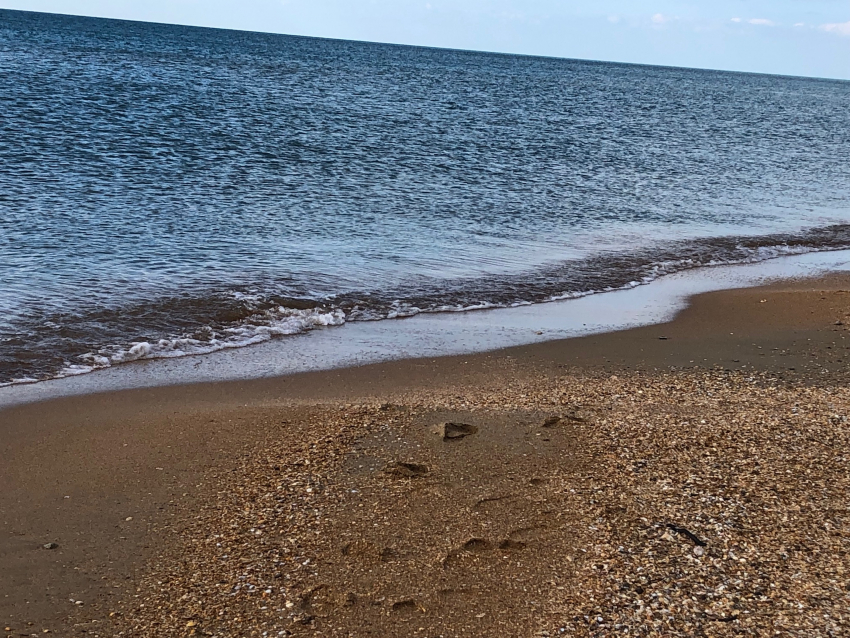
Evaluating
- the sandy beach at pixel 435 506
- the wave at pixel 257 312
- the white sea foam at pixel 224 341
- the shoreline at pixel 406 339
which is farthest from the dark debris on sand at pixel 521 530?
the wave at pixel 257 312

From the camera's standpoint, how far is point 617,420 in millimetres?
6641

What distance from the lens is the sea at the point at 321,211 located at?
1020cm

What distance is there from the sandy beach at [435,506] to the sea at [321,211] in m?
2.41

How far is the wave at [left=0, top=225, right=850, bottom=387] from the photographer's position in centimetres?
838

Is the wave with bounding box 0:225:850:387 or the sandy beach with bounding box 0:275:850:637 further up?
the sandy beach with bounding box 0:275:850:637

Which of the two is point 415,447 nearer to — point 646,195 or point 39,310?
point 39,310

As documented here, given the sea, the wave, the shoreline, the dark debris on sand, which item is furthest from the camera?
the sea

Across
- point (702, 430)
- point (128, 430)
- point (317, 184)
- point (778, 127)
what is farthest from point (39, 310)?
point (778, 127)

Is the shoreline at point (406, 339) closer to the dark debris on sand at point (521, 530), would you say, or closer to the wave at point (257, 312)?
the wave at point (257, 312)

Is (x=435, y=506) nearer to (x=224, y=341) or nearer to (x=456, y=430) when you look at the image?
(x=456, y=430)

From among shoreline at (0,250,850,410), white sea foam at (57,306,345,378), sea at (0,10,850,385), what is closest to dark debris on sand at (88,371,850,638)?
shoreline at (0,250,850,410)

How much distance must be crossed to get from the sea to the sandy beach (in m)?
2.41

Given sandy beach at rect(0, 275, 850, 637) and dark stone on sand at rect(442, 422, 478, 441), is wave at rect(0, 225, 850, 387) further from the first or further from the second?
dark stone on sand at rect(442, 422, 478, 441)

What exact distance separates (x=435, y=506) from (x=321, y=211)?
1251cm
